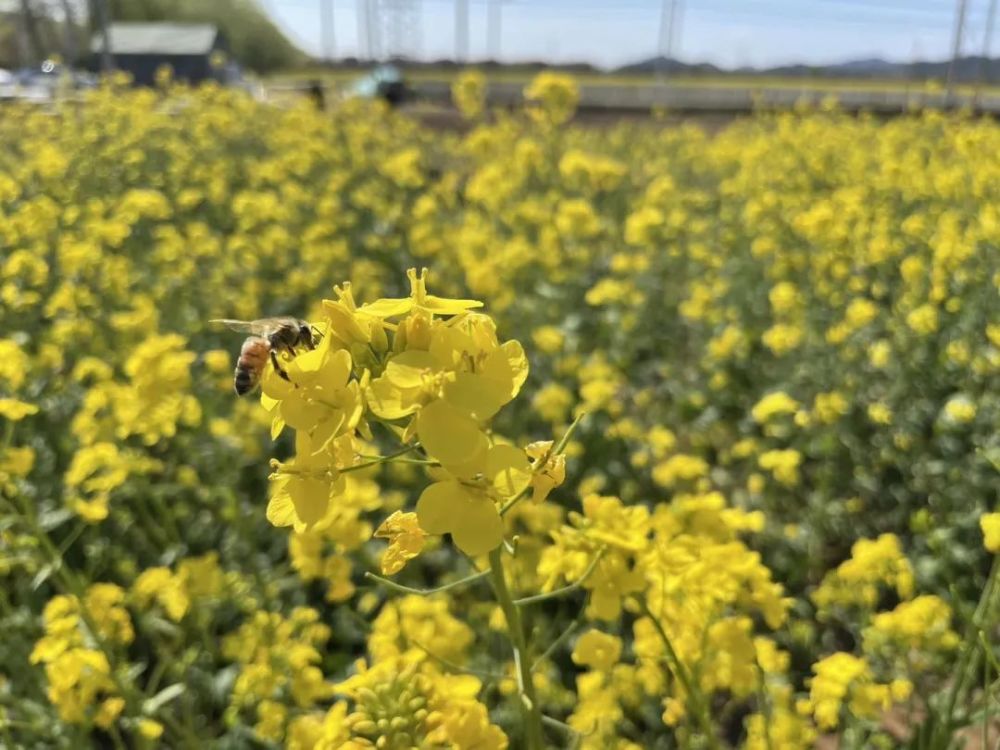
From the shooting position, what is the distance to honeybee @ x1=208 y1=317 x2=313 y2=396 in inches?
47.4

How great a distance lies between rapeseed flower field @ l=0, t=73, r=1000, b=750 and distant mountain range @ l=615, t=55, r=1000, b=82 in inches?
494

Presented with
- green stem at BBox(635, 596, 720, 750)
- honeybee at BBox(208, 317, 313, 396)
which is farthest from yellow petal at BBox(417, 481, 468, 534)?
green stem at BBox(635, 596, 720, 750)

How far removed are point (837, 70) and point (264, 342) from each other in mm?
23726

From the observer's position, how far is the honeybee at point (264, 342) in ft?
3.95

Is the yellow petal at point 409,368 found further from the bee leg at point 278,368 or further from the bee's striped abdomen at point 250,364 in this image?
the bee's striped abdomen at point 250,364

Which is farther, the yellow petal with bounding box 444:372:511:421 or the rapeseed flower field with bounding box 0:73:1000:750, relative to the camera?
the rapeseed flower field with bounding box 0:73:1000:750

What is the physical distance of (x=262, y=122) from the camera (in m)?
8.18

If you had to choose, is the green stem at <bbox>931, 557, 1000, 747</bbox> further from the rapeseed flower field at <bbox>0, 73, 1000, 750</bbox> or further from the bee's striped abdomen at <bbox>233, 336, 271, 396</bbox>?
the bee's striped abdomen at <bbox>233, 336, 271, 396</bbox>

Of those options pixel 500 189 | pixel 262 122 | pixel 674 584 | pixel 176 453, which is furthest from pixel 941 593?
pixel 262 122

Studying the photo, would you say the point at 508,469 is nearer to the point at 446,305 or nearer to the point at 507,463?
the point at 507,463

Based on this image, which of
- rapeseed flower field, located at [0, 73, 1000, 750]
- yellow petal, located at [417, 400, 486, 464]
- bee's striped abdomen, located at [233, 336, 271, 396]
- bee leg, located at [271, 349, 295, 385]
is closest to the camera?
yellow petal, located at [417, 400, 486, 464]

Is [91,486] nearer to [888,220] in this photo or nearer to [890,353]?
[890,353]

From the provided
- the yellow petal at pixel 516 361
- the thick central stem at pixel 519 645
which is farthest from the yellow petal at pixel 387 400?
the thick central stem at pixel 519 645

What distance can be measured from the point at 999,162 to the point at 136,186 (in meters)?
4.84
